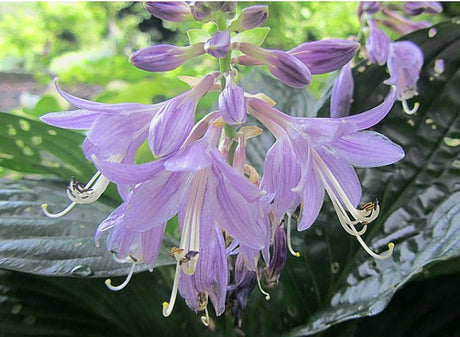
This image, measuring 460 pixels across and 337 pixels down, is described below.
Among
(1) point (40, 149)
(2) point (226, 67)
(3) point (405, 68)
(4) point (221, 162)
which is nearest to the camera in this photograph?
(4) point (221, 162)

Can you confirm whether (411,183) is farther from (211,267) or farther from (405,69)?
(211,267)

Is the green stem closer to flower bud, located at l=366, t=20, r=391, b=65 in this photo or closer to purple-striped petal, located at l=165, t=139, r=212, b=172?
purple-striped petal, located at l=165, t=139, r=212, b=172

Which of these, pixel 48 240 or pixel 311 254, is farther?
pixel 311 254

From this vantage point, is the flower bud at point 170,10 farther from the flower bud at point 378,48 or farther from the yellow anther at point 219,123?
the flower bud at point 378,48

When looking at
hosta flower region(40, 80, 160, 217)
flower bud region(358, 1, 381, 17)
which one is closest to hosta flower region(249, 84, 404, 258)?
hosta flower region(40, 80, 160, 217)

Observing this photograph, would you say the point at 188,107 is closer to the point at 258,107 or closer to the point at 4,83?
the point at 258,107

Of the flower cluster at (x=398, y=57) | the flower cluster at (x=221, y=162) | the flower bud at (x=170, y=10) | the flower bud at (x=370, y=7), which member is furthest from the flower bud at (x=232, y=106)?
the flower bud at (x=370, y=7)

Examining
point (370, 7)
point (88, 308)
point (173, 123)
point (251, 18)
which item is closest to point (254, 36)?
point (251, 18)
